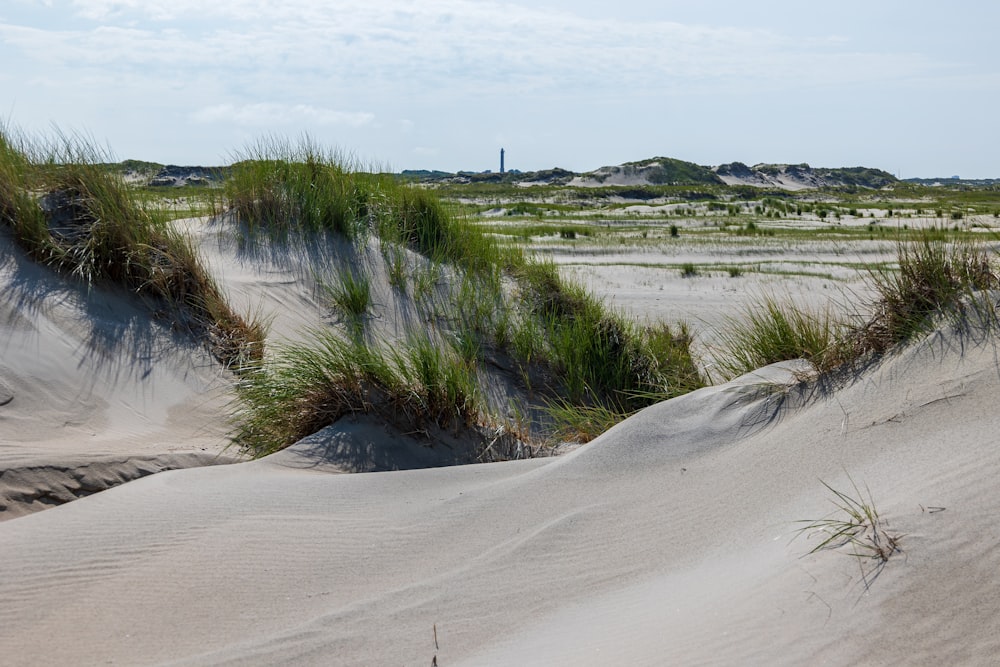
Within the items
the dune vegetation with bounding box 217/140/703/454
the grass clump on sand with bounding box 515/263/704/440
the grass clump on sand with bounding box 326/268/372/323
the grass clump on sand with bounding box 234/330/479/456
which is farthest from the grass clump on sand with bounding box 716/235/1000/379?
the grass clump on sand with bounding box 326/268/372/323

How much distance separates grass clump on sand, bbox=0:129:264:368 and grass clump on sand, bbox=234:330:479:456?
131 cm

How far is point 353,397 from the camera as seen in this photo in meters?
5.24

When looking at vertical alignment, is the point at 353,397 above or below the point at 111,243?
below

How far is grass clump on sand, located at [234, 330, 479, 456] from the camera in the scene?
523 cm

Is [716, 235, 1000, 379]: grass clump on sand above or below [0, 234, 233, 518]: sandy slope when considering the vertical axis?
above

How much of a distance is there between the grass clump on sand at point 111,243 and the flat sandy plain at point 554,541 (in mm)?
1457

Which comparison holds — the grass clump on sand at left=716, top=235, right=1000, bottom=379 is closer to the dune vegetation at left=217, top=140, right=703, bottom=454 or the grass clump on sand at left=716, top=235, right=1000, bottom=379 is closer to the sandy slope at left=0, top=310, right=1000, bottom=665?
the sandy slope at left=0, top=310, right=1000, bottom=665

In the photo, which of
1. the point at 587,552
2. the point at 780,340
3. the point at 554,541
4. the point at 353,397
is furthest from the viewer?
the point at 780,340

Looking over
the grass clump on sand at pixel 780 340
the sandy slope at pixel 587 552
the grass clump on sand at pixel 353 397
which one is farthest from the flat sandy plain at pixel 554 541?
the grass clump on sand at pixel 780 340

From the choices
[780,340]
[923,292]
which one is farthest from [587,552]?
[780,340]

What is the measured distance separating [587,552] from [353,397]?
244cm

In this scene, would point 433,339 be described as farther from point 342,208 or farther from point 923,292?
point 923,292

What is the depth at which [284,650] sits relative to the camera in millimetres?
2752

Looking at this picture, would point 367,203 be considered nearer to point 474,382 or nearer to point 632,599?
point 474,382
